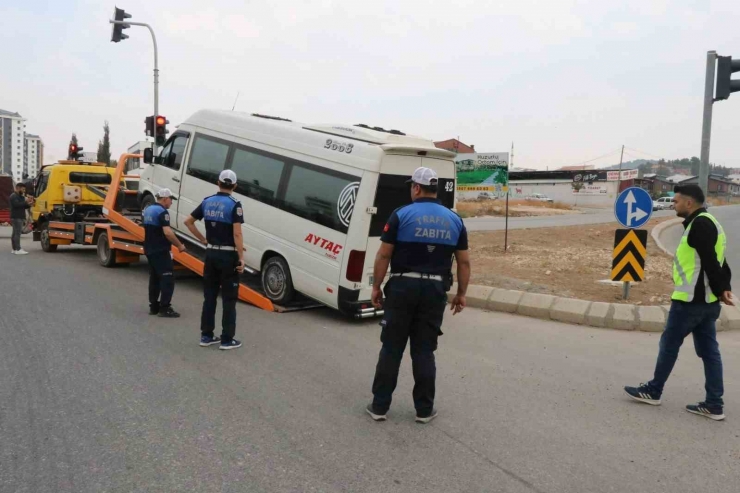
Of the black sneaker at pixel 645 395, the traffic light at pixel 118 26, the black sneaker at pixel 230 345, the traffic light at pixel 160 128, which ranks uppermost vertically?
the traffic light at pixel 118 26

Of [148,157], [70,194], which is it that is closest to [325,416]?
[148,157]

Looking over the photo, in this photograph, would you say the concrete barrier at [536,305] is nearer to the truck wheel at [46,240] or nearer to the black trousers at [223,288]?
the black trousers at [223,288]

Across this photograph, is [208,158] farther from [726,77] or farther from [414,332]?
[726,77]

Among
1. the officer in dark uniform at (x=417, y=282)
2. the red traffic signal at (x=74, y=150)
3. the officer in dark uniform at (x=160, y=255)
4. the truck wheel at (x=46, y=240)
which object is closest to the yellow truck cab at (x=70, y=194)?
the truck wheel at (x=46, y=240)

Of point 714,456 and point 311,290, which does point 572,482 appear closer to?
point 714,456

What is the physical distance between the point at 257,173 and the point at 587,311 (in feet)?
17.4

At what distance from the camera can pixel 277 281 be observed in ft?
28.8

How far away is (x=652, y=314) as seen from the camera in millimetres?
8164

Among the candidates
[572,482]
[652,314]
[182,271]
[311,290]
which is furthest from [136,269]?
[572,482]

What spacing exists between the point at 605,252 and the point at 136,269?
1158 cm

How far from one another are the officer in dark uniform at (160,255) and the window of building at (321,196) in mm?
1690

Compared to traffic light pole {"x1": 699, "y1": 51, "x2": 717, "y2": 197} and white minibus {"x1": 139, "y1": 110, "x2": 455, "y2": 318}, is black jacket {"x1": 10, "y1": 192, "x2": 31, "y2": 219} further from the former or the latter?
traffic light pole {"x1": 699, "y1": 51, "x2": 717, "y2": 197}

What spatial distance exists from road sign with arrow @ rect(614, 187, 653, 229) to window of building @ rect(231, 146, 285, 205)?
5.19 m

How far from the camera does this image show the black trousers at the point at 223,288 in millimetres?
6398
